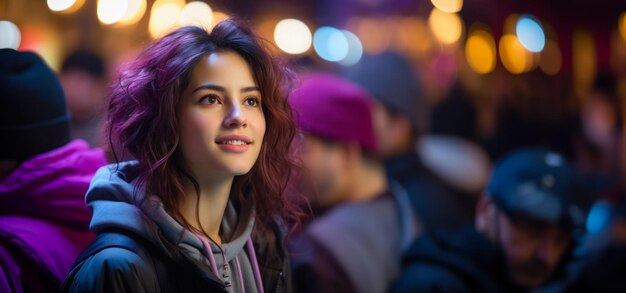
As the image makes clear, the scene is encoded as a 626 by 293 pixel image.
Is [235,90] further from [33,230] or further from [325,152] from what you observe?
[325,152]

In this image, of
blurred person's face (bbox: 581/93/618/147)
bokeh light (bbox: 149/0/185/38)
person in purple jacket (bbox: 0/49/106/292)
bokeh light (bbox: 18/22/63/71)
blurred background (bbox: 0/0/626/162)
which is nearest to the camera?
person in purple jacket (bbox: 0/49/106/292)

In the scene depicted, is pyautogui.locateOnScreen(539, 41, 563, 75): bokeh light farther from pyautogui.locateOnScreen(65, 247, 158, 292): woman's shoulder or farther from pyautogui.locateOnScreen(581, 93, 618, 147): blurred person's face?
pyautogui.locateOnScreen(65, 247, 158, 292): woman's shoulder

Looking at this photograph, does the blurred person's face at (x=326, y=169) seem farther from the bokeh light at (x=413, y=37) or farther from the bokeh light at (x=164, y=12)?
the bokeh light at (x=413, y=37)

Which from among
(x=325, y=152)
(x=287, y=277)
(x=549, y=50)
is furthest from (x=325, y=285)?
(x=549, y=50)

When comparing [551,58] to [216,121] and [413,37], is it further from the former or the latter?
[216,121]

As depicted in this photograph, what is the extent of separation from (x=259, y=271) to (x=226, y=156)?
1.24 ft

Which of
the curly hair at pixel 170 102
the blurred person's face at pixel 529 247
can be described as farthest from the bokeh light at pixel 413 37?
the curly hair at pixel 170 102

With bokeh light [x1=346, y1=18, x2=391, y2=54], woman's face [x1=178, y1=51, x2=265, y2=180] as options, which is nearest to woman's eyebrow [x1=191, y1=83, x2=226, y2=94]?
woman's face [x1=178, y1=51, x2=265, y2=180]

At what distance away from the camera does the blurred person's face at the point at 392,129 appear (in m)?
Result: 4.39

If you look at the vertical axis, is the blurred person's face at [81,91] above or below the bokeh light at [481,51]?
above

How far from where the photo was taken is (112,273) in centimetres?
172

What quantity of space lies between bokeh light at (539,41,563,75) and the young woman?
8.73 metres

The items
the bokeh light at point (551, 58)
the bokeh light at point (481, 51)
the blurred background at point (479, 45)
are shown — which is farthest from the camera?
the bokeh light at point (551, 58)

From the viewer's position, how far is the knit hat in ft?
14.4
